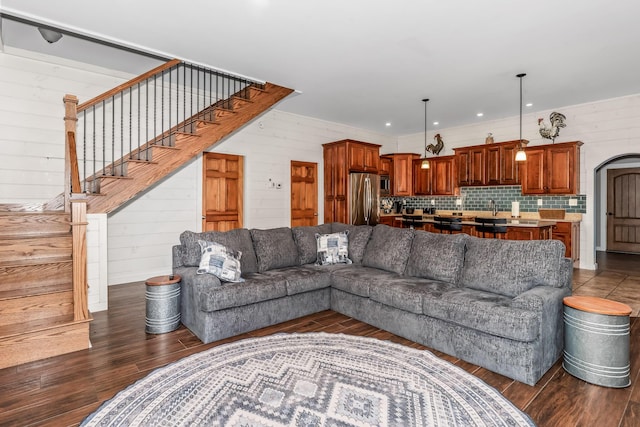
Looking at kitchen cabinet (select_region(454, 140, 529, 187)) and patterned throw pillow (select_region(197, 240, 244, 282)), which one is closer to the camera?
patterned throw pillow (select_region(197, 240, 244, 282))

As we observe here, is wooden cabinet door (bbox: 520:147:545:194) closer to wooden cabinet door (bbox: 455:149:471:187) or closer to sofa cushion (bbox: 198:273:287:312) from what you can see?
wooden cabinet door (bbox: 455:149:471:187)

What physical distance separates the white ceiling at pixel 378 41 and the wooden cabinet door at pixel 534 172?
3.77 ft

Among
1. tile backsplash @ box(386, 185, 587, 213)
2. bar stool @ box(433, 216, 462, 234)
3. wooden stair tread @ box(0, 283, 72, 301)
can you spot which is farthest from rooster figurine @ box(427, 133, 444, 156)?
wooden stair tread @ box(0, 283, 72, 301)

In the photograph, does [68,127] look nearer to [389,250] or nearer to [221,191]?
[221,191]

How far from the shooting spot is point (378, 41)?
3855 mm

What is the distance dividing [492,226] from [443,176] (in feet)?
8.02

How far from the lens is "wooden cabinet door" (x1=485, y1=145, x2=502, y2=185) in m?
7.00

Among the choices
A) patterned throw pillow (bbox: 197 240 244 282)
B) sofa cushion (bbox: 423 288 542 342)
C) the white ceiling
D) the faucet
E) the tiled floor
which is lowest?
the tiled floor

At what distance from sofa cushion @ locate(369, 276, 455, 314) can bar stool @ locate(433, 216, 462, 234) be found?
130 inches

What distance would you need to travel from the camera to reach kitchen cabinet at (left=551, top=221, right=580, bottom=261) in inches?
239

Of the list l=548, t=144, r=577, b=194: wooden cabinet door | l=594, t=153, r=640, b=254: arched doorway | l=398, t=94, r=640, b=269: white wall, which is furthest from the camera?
l=594, t=153, r=640, b=254: arched doorway

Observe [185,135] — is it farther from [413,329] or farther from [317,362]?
[413,329]

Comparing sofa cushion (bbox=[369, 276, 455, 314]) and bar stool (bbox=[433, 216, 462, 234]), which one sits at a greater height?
bar stool (bbox=[433, 216, 462, 234])

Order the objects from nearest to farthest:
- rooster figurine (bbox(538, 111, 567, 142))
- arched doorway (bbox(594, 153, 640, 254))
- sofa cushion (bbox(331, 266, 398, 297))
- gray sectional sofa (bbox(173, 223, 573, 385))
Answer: gray sectional sofa (bbox(173, 223, 573, 385)) → sofa cushion (bbox(331, 266, 398, 297)) → rooster figurine (bbox(538, 111, 567, 142)) → arched doorway (bbox(594, 153, 640, 254))
